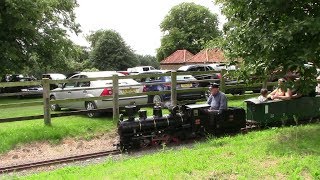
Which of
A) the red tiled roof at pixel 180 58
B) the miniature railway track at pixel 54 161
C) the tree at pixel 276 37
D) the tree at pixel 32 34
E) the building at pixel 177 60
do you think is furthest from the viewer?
the building at pixel 177 60

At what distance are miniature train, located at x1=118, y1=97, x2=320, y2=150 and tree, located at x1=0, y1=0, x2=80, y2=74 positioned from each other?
52.6ft

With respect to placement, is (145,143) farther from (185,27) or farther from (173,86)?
(185,27)

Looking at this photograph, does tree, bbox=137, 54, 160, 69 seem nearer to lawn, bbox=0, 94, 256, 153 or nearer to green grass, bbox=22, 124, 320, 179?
lawn, bbox=0, 94, 256, 153

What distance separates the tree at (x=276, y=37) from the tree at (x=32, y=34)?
17.1 metres

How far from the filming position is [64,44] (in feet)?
103

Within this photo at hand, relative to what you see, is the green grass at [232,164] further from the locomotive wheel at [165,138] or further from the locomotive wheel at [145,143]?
the locomotive wheel at [145,143]

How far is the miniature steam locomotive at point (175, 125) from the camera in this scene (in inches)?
401

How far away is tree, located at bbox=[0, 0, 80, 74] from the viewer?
24125 millimetres

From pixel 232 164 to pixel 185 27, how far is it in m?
70.2

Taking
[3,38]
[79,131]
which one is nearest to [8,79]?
[3,38]

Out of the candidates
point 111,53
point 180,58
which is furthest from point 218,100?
point 180,58

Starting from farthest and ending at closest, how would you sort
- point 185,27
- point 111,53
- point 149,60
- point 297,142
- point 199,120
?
point 149,60 → point 185,27 → point 111,53 → point 199,120 → point 297,142

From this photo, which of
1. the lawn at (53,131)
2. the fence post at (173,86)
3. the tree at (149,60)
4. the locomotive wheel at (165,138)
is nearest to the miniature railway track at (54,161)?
the locomotive wheel at (165,138)

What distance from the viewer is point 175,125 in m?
10.7
